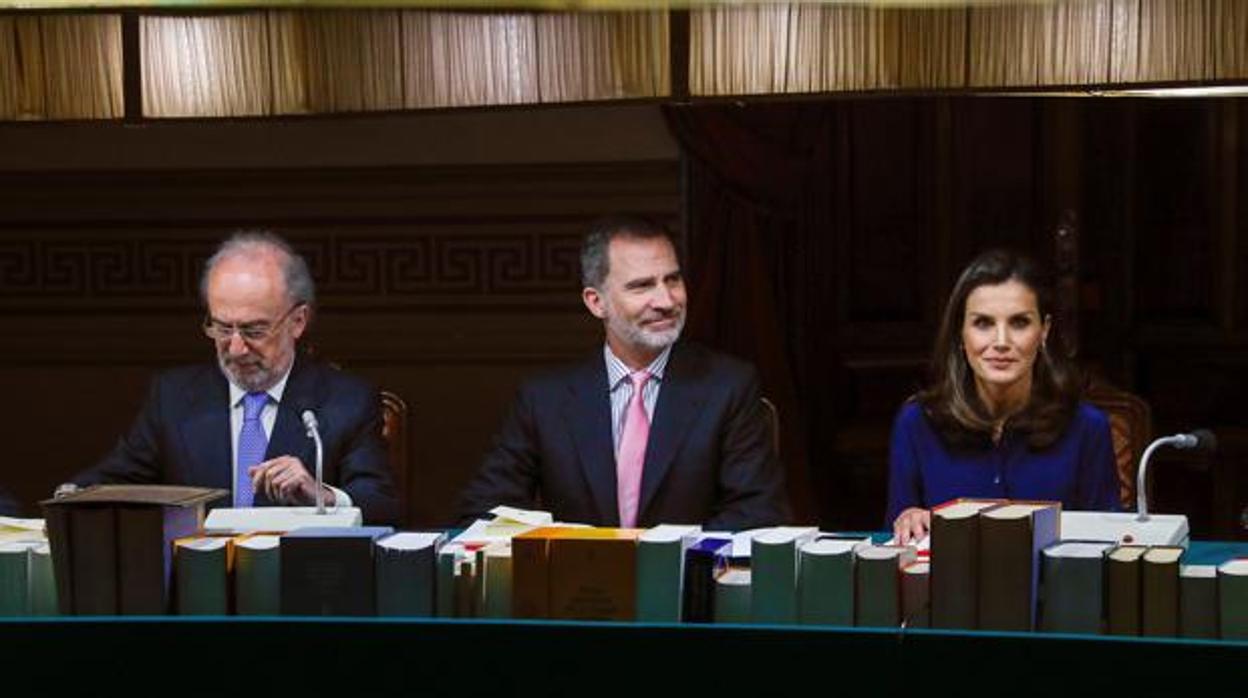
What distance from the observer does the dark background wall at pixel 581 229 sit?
6891 mm

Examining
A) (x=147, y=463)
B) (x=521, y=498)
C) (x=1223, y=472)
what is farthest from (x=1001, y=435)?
(x=1223, y=472)

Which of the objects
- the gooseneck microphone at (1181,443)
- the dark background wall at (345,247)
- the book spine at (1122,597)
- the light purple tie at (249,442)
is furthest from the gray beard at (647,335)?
the dark background wall at (345,247)

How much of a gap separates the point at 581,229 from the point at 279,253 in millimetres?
2175

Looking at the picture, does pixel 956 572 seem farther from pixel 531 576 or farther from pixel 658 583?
pixel 531 576

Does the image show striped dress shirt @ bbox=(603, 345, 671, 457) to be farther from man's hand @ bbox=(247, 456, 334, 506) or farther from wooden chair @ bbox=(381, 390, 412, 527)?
man's hand @ bbox=(247, 456, 334, 506)

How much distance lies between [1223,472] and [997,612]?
370 centimetres

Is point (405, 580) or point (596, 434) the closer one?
point (405, 580)

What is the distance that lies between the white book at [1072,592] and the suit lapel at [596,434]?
139 centimetres

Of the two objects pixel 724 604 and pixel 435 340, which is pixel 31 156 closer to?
pixel 435 340

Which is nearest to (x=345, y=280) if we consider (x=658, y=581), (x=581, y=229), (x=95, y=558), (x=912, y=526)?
(x=581, y=229)

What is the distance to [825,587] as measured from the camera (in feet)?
11.4

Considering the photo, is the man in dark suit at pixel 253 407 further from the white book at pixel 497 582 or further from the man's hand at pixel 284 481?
the white book at pixel 497 582

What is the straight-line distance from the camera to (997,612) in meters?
3.42

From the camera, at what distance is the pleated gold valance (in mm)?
3637
